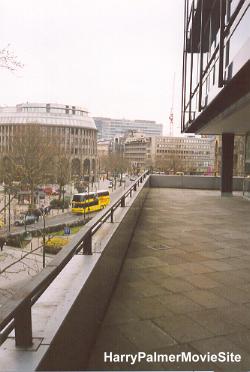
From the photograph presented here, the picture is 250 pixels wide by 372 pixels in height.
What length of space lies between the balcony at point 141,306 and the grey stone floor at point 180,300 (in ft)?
0.03

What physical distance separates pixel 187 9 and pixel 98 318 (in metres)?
14.4

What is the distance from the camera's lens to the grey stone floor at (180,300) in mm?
3723

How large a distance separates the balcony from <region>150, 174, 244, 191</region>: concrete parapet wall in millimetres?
16012

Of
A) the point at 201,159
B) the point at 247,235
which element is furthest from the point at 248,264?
the point at 201,159

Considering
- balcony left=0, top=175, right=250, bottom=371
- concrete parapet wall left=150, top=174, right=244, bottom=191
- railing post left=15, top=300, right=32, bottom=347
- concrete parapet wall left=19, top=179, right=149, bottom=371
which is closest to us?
railing post left=15, top=300, right=32, bottom=347

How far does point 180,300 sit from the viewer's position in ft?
16.1

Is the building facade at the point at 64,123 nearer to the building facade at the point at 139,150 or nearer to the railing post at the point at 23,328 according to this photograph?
the building facade at the point at 139,150

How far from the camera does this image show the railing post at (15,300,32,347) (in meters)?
2.21

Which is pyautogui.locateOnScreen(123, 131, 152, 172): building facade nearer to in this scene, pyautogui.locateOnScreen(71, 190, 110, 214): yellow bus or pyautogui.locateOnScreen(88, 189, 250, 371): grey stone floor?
pyautogui.locateOnScreen(71, 190, 110, 214): yellow bus

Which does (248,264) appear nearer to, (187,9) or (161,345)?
(161,345)

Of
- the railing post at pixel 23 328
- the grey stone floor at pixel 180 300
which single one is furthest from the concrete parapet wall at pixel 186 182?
the railing post at pixel 23 328

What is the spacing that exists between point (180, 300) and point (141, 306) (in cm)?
54

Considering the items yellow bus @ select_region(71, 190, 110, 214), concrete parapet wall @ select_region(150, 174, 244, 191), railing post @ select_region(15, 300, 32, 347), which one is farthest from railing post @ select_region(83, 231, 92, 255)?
yellow bus @ select_region(71, 190, 110, 214)

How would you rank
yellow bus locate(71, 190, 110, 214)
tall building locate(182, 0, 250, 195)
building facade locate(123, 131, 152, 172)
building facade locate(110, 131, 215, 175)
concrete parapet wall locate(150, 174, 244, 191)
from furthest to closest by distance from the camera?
1. building facade locate(123, 131, 152, 172)
2. building facade locate(110, 131, 215, 175)
3. yellow bus locate(71, 190, 110, 214)
4. concrete parapet wall locate(150, 174, 244, 191)
5. tall building locate(182, 0, 250, 195)
